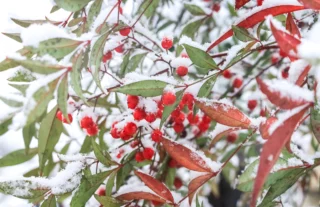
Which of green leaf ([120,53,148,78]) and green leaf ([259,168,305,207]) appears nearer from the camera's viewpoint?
green leaf ([259,168,305,207])

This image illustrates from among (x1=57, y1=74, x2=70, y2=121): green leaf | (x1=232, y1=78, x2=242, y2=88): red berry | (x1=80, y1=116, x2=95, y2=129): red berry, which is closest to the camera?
(x1=57, y1=74, x2=70, y2=121): green leaf

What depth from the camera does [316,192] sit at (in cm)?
337

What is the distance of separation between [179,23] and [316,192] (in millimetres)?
1991

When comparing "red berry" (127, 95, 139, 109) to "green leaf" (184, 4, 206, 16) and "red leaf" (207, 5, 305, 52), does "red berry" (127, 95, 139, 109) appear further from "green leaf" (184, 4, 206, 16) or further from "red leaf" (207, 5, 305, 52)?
"green leaf" (184, 4, 206, 16)

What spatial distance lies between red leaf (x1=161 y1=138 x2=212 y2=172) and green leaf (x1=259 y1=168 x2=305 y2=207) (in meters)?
0.13

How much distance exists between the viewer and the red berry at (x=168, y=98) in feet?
2.71

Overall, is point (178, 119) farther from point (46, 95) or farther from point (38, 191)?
point (46, 95)

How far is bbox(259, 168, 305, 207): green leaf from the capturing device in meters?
0.87

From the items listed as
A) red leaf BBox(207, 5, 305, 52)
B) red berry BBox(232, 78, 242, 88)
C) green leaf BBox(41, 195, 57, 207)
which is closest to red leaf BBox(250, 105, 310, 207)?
red leaf BBox(207, 5, 305, 52)

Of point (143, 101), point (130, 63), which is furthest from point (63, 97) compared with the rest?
point (130, 63)

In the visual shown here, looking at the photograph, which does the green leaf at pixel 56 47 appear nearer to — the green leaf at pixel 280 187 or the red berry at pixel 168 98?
the red berry at pixel 168 98

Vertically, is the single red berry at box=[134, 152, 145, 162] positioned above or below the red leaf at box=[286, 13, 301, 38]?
below

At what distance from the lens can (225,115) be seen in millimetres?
871

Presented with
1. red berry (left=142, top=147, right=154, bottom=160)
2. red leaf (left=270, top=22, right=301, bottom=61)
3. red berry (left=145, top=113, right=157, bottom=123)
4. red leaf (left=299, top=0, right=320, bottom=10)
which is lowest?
red berry (left=142, top=147, right=154, bottom=160)
